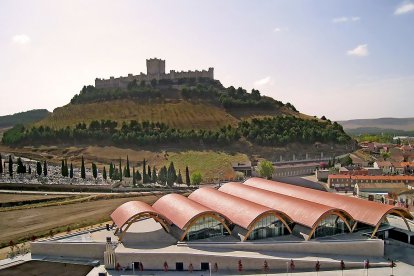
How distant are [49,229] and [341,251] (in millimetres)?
30205

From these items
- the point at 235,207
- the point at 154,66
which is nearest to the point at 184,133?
the point at 154,66

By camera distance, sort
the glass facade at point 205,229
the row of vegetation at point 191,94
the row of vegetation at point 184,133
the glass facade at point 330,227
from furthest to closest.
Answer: the row of vegetation at point 191,94
the row of vegetation at point 184,133
the glass facade at point 205,229
the glass facade at point 330,227

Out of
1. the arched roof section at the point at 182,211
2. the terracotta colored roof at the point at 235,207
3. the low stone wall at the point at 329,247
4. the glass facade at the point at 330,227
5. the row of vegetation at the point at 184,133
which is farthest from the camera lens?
the row of vegetation at the point at 184,133

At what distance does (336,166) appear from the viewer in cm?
8931

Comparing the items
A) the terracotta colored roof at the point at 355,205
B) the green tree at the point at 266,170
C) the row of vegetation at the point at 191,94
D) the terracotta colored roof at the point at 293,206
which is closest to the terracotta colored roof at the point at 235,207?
the terracotta colored roof at the point at 293,206

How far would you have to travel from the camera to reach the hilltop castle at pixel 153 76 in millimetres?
148375

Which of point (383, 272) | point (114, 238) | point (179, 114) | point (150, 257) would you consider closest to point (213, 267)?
point (150, 257)

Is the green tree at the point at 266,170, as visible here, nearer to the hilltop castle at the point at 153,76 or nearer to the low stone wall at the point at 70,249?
the low stone wall at the point at 70,249

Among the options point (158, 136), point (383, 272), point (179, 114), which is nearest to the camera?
point (383, 272)

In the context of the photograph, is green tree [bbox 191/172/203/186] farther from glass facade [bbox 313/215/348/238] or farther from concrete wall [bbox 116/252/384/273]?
concrete wall [bbox 116/252/384/273]

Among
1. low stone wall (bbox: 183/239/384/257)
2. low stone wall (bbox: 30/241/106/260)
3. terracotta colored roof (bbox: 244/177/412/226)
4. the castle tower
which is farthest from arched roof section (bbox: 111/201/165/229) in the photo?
the castle tower

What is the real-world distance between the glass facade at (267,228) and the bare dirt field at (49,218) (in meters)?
20.9

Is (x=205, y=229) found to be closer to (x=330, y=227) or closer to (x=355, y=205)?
(x=330, y=227)

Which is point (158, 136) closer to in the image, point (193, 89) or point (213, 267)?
point (193, 89)
